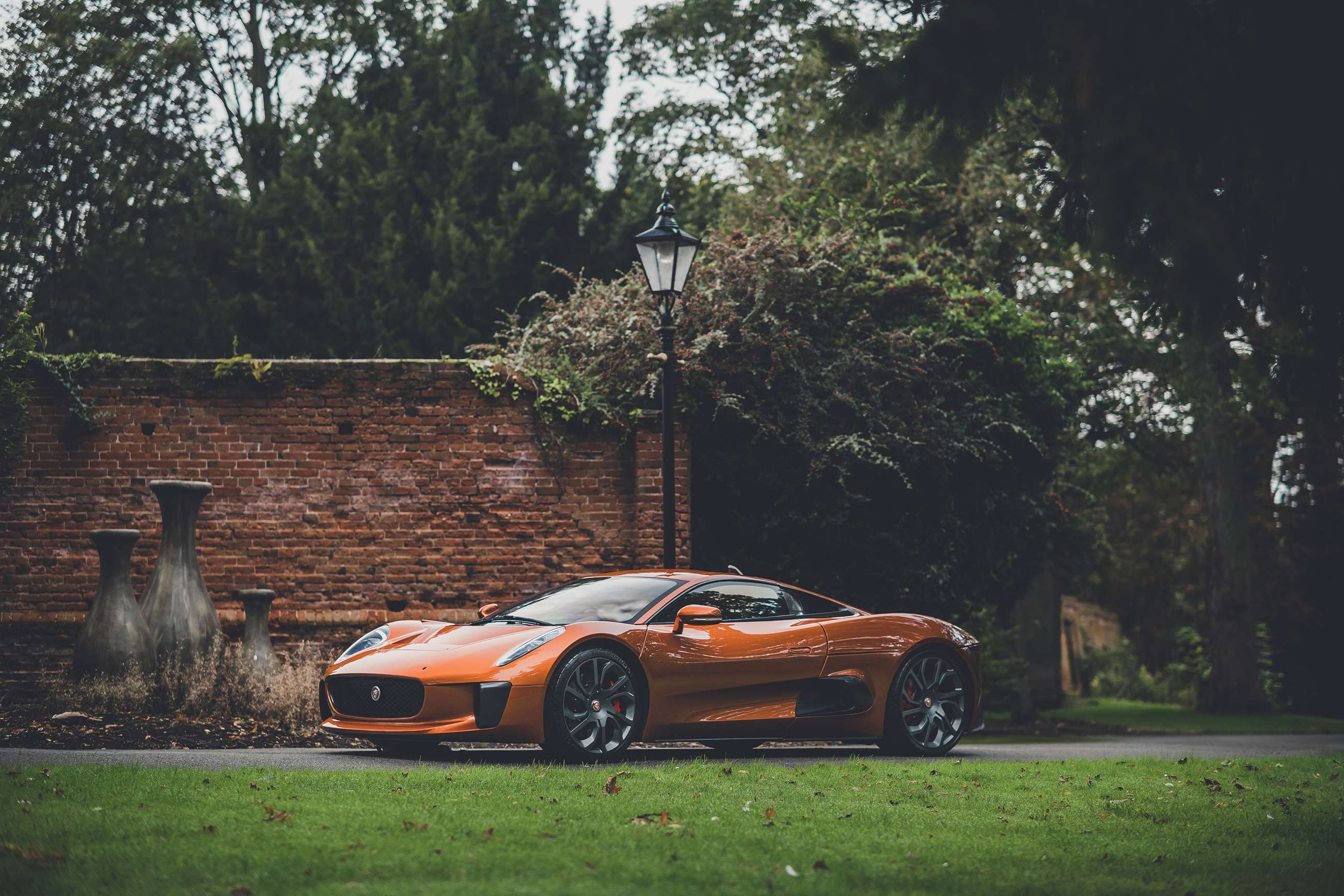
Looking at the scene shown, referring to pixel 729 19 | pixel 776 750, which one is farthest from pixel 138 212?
pixel 776 750

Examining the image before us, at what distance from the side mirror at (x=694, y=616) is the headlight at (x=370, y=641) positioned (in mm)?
2119

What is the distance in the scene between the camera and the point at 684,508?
1422 cm

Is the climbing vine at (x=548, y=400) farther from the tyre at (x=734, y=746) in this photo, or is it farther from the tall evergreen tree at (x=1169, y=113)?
the tall evergreen tree at (x=1169, y=113)

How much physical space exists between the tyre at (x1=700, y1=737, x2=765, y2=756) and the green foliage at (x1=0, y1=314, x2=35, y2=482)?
24.3 ft

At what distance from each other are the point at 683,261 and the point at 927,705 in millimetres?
4470

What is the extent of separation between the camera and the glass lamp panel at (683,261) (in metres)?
12.3

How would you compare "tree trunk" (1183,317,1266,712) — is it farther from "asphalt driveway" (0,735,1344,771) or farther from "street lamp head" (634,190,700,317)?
"street lamp head" (634,190,700,317)

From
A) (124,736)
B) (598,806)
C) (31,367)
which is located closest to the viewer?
(598,806)

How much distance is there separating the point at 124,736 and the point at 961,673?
21.0 feet

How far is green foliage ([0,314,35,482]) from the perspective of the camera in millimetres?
13414

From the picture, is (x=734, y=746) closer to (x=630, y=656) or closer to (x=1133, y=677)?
(x=630, y=656)

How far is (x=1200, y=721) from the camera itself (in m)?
22.6

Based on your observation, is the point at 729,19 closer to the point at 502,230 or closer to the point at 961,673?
the point at 502,230

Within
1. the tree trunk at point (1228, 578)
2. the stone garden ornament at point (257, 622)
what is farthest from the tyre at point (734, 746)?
the tree trunk at point (1228, 578)
